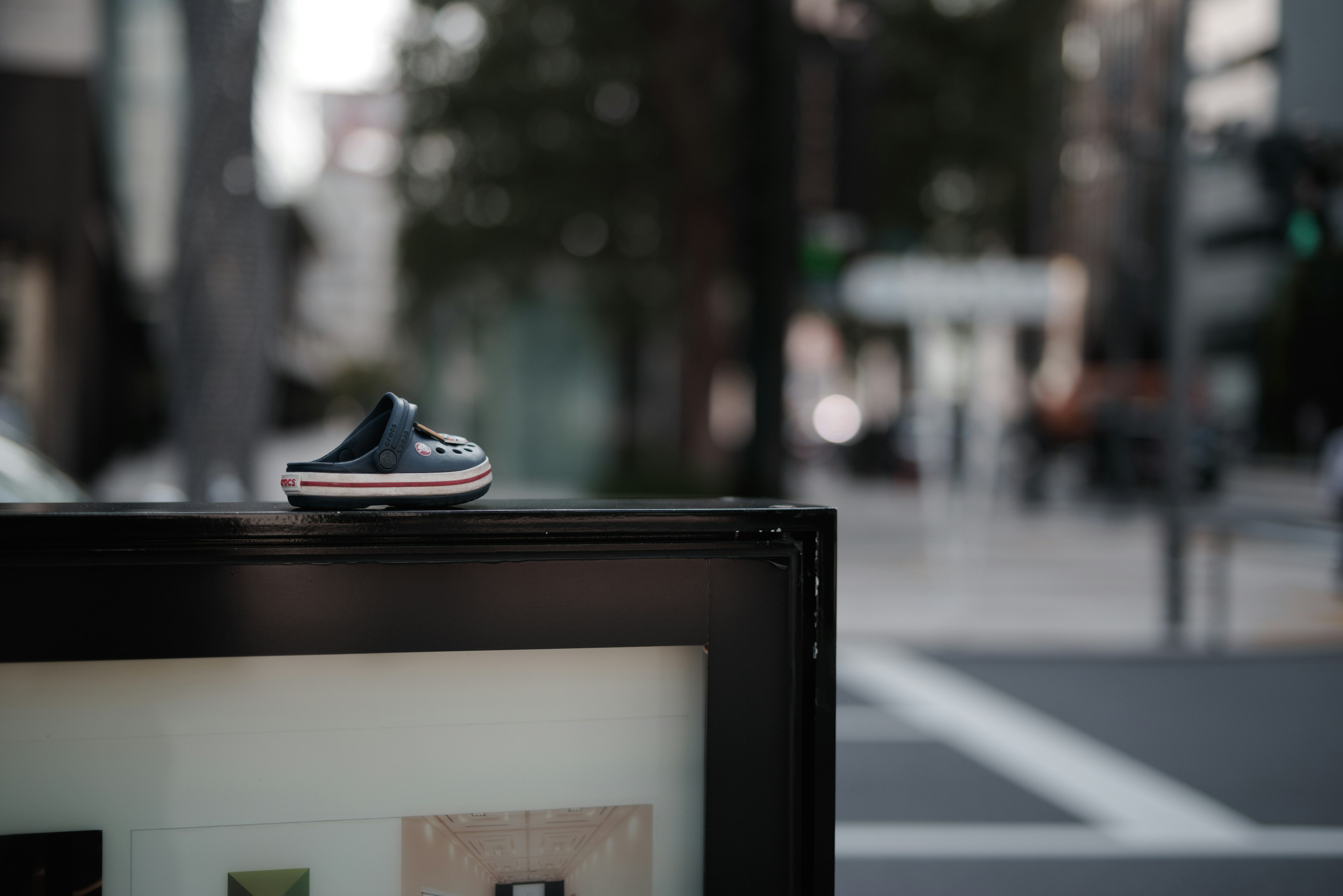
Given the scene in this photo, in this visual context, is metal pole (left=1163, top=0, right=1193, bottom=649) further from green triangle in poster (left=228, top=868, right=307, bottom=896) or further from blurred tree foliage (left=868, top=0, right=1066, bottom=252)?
green triangle in poster (left=228, top=868, right=307, bottom=896)

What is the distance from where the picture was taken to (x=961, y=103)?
52.9 ft

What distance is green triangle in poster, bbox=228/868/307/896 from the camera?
1.73 m

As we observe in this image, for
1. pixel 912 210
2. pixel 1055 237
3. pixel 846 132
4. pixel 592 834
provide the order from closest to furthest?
pixel 592 834
pixel 846 132
pixel 912 210
pixel 1055 237

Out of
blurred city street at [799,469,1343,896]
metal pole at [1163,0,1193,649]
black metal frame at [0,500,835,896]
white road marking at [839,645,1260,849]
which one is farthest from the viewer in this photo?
metal pole at [1163,0,1193,649]

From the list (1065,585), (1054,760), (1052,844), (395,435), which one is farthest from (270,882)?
(1065,585)

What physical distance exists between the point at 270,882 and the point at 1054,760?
5.24 m

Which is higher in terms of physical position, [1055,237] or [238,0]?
[1055,237]

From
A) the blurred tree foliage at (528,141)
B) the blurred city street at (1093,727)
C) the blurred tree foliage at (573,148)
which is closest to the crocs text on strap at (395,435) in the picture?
the blurred city street at (1093,727)

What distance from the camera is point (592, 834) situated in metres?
1.83

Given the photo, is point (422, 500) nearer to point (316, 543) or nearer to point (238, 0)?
point (316, 543)

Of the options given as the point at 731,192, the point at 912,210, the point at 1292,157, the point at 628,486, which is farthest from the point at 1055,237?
the point at 1292,157

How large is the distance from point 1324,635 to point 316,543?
33.5 feet

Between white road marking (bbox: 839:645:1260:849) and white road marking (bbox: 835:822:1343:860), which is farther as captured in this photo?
white road marking (bbox: 839:645:1260:849)

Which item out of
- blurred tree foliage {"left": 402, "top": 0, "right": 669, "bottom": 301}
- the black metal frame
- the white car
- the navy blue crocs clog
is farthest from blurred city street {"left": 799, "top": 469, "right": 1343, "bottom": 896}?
blurred tree foliage {"left": 402, "top": 0, "right": 669, "bottom": 301}
